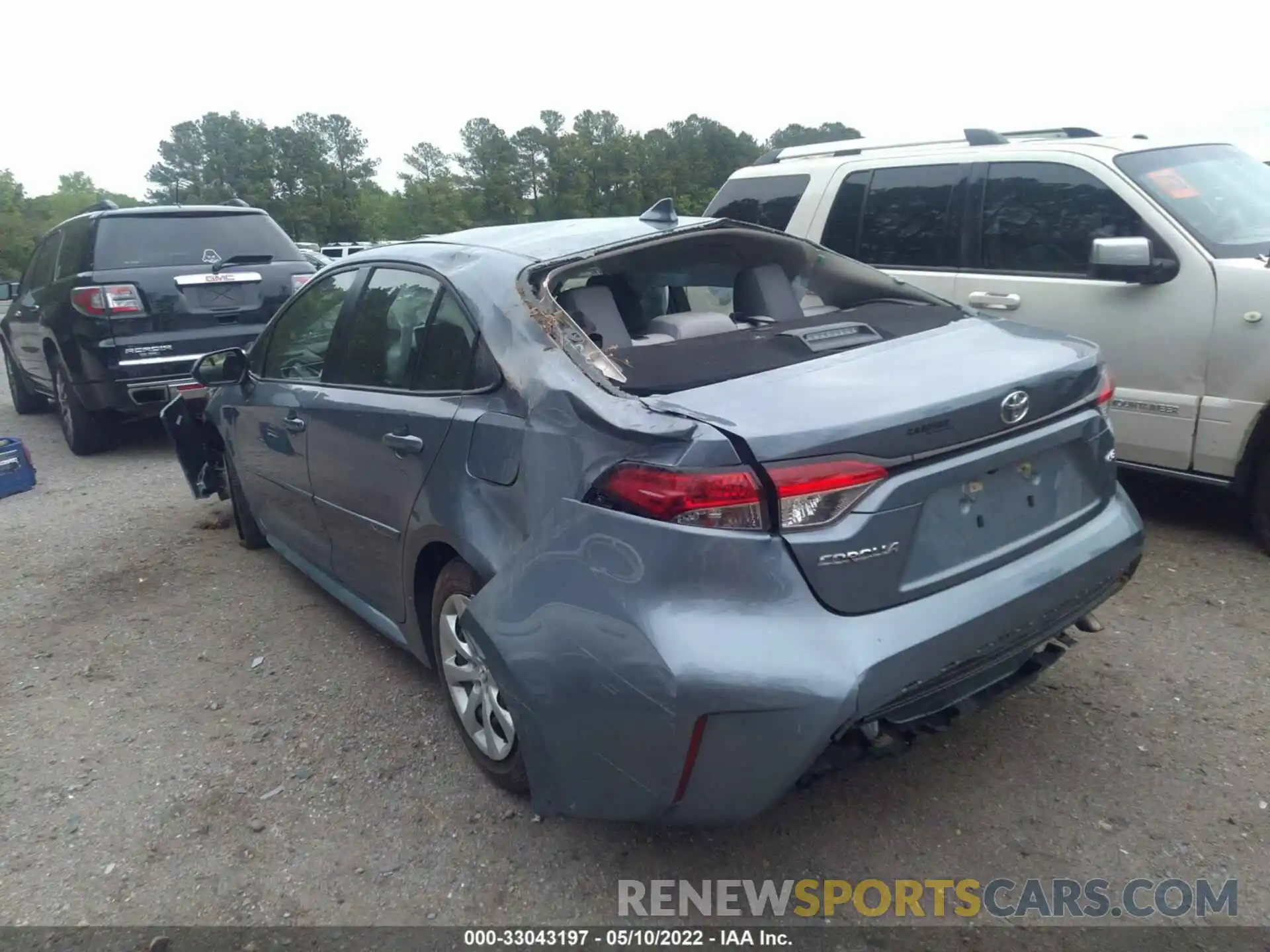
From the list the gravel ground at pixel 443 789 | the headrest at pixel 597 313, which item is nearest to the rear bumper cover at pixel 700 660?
the gravel ground at pixel 443 789

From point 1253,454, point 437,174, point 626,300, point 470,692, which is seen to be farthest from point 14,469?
point 437,174

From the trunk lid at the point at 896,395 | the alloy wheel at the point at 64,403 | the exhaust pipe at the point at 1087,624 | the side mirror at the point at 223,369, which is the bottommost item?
the alloy wheel at the point at 64,403

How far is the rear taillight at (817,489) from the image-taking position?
217 cm

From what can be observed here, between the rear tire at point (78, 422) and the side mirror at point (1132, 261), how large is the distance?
7.14m

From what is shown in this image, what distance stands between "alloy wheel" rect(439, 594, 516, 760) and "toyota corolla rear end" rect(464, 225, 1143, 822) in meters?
0.37

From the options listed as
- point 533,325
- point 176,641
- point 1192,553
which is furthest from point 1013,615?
point 176,641

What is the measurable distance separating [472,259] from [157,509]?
13.6 feet

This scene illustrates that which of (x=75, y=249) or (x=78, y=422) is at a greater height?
(x=75, y=249)

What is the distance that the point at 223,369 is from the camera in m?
4.58

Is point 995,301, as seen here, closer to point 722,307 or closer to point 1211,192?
point 1211,192

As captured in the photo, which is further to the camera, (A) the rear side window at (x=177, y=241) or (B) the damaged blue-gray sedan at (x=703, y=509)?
(A) the rear side window at (x=177, y=241)

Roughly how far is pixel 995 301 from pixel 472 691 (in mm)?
3522

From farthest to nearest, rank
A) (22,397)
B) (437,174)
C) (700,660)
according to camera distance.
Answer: (437,174), (22,397), (700,660)

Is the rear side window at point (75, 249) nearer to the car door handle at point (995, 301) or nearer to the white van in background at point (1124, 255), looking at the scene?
the white van in background at point (1124, 255)
